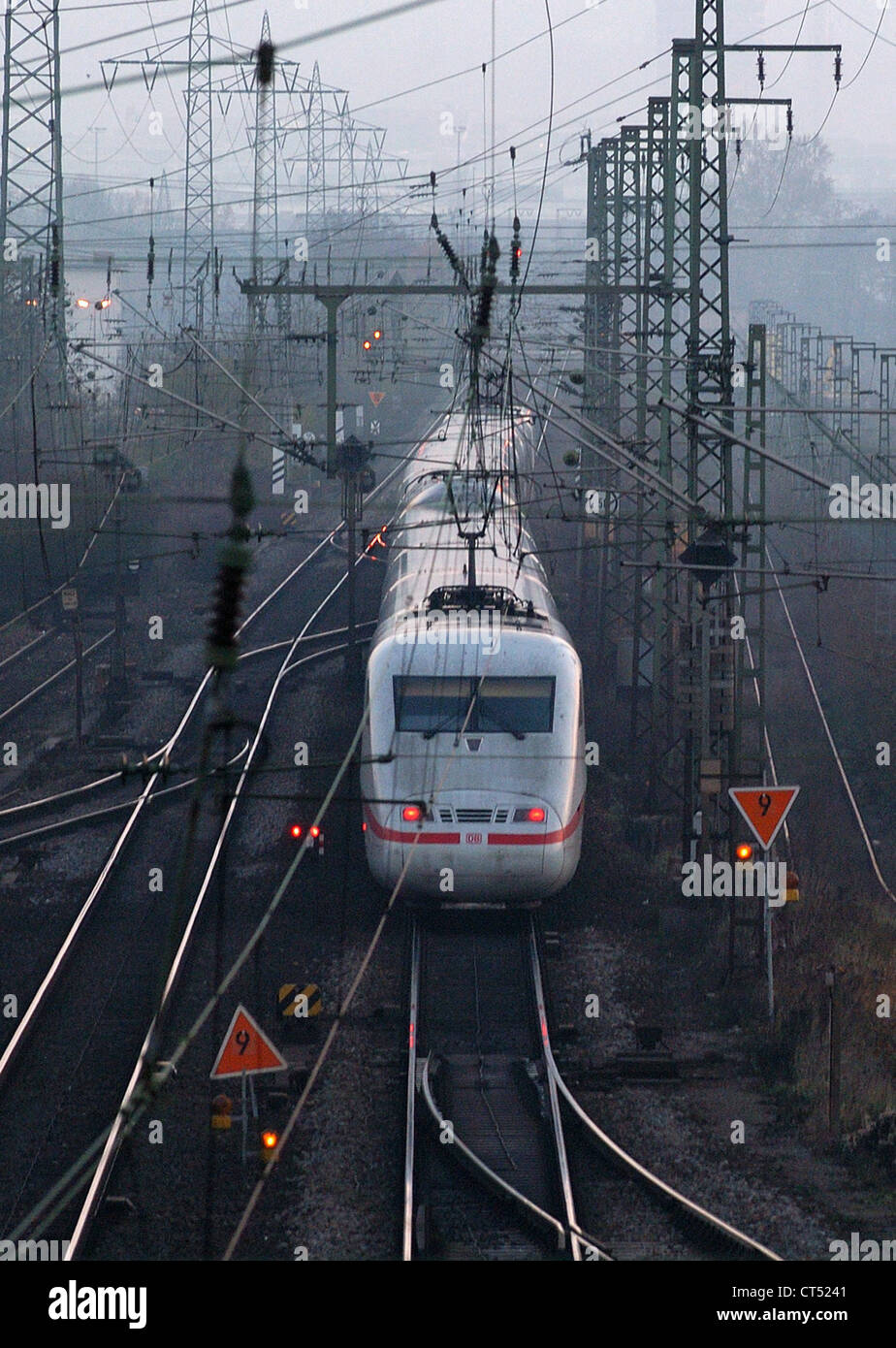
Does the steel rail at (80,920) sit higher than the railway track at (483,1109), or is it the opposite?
the steel rail at (80,920)

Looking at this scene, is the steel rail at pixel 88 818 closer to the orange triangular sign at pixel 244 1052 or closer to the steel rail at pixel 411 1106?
the steel rail at pixel 411 1106

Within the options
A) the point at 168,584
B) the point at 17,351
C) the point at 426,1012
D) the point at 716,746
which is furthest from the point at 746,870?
the point at 17,351

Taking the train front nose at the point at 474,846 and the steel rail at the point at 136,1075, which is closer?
the steel rail at the point at 136,1075

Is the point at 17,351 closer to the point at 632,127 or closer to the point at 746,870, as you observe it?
the point at 632,127

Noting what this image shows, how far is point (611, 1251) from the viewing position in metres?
8.41

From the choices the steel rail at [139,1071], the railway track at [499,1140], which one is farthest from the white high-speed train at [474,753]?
the steel rail at [139,1071]

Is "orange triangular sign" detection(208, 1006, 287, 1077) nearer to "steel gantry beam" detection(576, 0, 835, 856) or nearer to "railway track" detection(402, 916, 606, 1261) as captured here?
"railway track" detection(402, 916, 606, 1261)

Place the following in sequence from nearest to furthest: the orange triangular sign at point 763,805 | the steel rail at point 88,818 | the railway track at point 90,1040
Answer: the railway track at point 90,1040, the orange triangular sign at point 763,805, the steel rail at point 88,818

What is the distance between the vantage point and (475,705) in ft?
43.4

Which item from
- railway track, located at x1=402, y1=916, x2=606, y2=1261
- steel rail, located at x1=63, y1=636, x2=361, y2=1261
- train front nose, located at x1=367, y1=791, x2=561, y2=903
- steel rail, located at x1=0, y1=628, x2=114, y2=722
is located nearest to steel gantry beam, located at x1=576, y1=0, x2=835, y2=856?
train front nose, located at x1=367, y1=791, x2=561, y2=903

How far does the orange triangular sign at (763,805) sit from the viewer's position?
466 inches

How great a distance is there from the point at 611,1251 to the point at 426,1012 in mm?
3772

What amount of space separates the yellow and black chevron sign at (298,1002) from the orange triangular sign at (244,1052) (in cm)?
190

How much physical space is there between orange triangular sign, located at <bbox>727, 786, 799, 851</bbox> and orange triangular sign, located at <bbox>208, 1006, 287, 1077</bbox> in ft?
13.4
